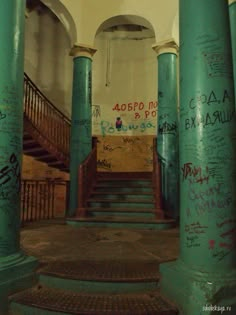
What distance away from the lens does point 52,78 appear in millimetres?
11328

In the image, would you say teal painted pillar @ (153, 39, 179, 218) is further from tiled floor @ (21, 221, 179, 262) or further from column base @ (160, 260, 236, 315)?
column base @ (160, 260, 236, 315)

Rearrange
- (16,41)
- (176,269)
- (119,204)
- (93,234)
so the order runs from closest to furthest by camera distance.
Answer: (176,269)
(16,41)
(93,234)
(119,204)

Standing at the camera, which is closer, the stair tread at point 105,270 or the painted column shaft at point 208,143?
the painted column shaft at point 208,143

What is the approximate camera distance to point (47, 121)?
8719mm

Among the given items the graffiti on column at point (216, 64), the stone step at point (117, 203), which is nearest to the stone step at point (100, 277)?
the graffiti on column at point (216, 64)

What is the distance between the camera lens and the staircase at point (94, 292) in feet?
8.74

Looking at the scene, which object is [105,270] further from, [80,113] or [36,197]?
[80,113]

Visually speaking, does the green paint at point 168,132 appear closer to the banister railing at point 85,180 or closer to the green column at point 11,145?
the banister railing at point 85,180

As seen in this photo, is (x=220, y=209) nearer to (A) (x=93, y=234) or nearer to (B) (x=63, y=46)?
(A) (x=93, y=234)

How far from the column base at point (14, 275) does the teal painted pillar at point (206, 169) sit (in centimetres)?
155

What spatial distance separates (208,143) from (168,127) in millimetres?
4928

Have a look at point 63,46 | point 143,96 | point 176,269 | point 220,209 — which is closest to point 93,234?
point 176,269

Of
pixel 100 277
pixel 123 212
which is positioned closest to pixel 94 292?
pixel 100 277

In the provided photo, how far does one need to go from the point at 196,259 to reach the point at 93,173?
5563 millimetres
